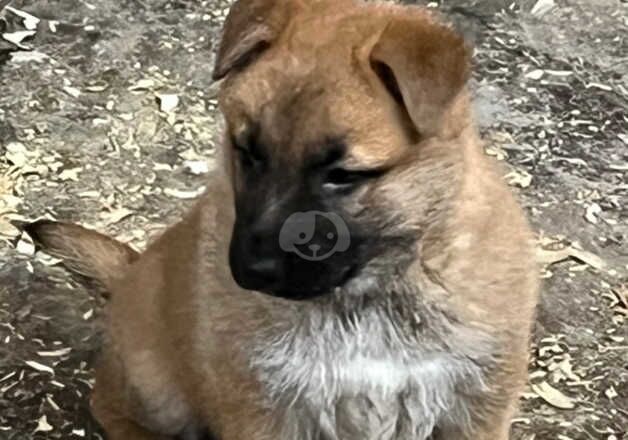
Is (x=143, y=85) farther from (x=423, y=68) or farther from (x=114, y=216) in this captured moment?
(x=423, y=68)

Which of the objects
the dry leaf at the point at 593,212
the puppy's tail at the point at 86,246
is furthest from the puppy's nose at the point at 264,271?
the dry leaf at the point at 593,212

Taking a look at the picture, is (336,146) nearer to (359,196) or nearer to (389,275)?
(359,196)

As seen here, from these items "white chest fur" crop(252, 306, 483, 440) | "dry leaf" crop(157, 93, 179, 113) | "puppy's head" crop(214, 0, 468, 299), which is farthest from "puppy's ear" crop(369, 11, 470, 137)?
"dry leaf" crop(157, 93, 179, 113)

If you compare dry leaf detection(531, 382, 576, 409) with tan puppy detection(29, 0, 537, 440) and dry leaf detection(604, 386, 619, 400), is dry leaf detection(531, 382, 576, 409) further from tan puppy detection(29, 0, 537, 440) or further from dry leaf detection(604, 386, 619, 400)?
tan puppy detection(29, 0, 537, 440)

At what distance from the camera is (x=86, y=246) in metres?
3.82

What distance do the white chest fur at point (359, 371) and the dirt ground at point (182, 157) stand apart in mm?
798

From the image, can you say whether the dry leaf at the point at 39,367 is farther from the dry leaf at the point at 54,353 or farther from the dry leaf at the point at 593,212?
the dry leaf at the point at 593,212

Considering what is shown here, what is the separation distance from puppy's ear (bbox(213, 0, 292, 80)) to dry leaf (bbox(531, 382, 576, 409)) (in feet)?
5.07

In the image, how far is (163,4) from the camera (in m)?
A: 5.37

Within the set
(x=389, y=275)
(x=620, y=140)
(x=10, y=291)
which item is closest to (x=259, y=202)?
(x=389, y=275)

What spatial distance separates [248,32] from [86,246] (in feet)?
4.00

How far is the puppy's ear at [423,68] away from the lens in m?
2.65

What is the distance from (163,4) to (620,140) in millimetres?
1844

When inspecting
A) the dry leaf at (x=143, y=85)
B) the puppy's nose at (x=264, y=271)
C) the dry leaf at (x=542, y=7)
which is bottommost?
the dry leaf at (x=143, y=85)
